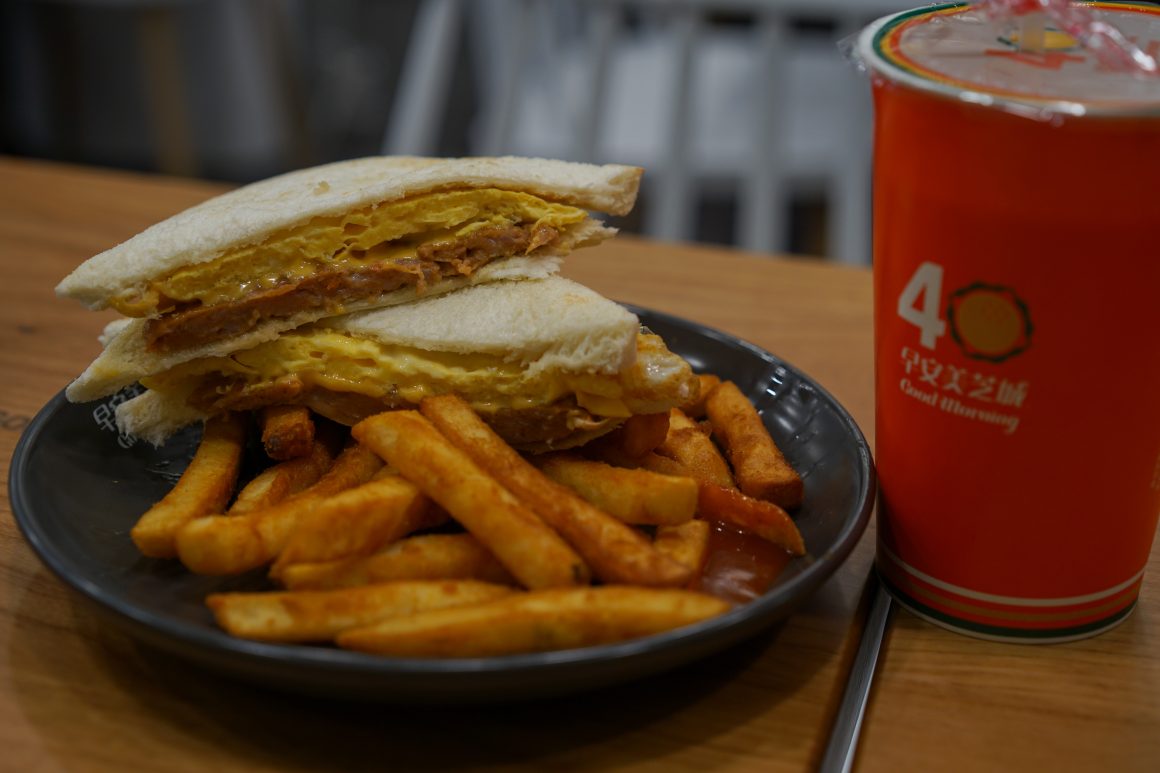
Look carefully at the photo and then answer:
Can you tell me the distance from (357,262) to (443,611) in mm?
615

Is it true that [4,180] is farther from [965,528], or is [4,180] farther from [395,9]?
[395,9]

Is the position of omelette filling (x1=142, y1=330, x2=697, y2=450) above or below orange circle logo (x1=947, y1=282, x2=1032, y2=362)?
below

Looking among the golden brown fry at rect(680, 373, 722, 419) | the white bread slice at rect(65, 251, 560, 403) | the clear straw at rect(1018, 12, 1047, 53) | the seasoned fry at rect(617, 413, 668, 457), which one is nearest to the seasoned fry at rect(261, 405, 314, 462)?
the white bread slice at rect(65, 251, 560, 403)

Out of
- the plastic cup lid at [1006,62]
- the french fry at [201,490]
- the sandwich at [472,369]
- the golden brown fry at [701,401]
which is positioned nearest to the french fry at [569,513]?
the sandwich at [472,369]

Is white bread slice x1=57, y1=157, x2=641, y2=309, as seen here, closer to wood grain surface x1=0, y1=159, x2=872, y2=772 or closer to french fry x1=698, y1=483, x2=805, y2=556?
wood grain surface x1=0, y1=159, x2=872, y2=772

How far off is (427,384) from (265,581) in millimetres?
313

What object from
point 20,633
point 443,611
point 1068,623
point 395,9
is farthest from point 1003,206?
point 395,9

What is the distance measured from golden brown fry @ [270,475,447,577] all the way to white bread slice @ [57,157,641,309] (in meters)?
0.44

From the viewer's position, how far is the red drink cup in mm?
1012

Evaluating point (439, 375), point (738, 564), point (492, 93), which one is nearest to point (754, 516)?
point (738, 564)

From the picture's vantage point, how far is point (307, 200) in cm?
151

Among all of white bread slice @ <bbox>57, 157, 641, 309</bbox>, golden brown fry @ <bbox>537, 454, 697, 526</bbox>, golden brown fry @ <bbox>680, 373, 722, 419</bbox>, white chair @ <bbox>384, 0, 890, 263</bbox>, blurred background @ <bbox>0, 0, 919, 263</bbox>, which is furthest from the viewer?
blurred background @ <bbox>0, 0, 919, 263</bbox>

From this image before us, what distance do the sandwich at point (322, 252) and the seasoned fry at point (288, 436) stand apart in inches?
5.3

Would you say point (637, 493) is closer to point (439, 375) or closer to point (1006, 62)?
point (439, 375)
